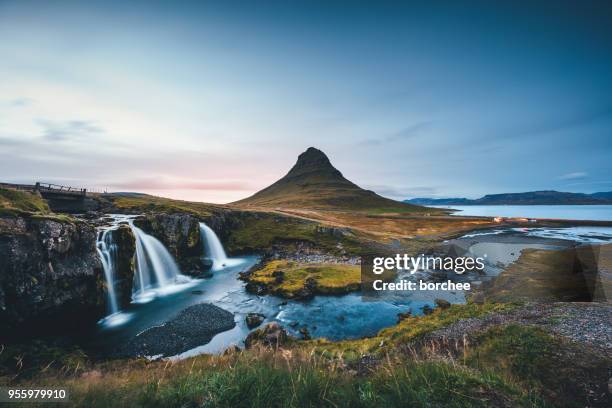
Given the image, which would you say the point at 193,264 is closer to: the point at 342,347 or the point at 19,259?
the point at 19,259

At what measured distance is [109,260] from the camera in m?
31.9

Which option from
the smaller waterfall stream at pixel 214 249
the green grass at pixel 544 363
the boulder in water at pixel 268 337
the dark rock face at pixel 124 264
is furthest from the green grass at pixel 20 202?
the green grass at pixel 544 363

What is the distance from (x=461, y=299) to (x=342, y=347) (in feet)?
65.5

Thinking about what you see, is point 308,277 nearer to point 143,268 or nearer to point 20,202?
point 143,268

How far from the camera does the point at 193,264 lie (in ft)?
158

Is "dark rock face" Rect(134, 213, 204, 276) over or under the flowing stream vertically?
over

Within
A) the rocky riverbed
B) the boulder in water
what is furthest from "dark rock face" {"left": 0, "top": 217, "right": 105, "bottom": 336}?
the boulder in water

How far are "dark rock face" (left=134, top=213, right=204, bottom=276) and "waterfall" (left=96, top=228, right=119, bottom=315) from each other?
531 inches

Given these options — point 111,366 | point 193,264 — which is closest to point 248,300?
point 111,366

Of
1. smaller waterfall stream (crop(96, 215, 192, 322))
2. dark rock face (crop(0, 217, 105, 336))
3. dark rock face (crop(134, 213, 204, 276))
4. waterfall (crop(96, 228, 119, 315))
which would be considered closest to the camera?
dark rock face (crop(0, 217, 105, 336))

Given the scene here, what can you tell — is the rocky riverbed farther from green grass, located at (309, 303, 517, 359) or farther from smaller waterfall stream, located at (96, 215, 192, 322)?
green grass, located at (309, 303, 517, 359)

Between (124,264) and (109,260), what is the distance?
1.74m

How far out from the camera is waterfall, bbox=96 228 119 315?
29453 millimetres

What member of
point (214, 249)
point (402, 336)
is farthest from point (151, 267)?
point (402, 336)
